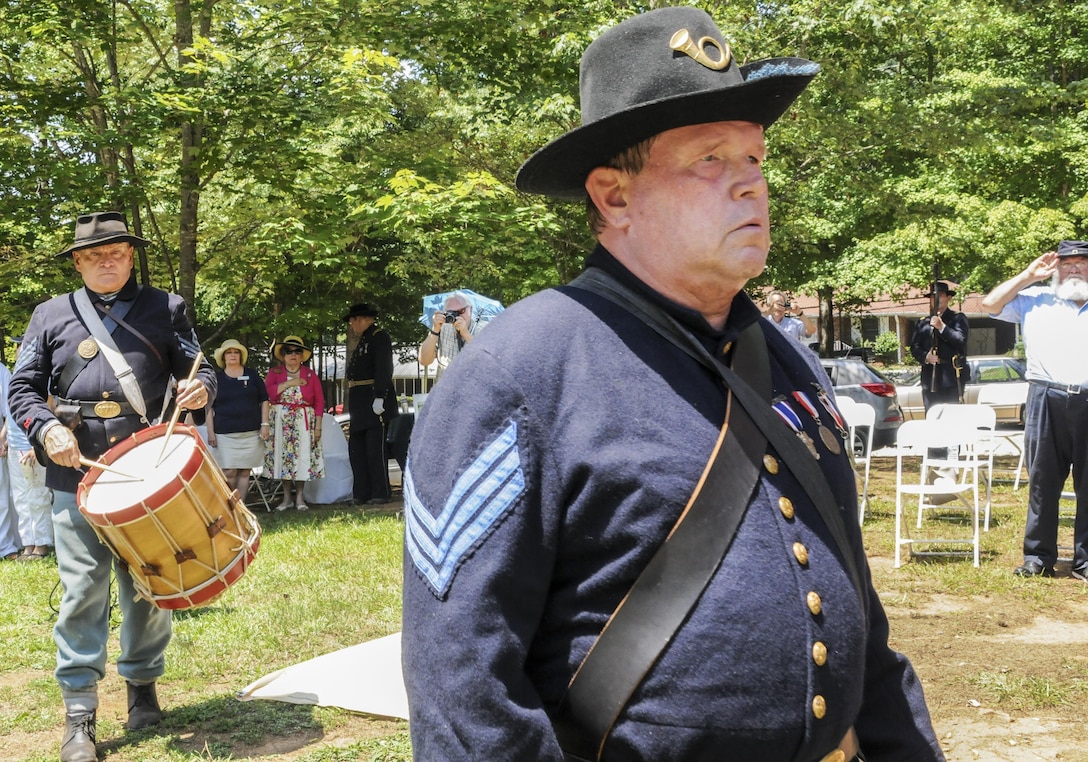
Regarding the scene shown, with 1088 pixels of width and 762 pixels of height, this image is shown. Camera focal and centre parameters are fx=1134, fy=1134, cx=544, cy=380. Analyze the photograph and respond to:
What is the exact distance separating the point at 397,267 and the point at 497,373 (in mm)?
19261

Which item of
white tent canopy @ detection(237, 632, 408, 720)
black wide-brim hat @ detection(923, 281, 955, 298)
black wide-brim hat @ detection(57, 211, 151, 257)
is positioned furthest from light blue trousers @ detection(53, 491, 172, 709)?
black wide-brim hat @ detection(923, 281, 955, 298)

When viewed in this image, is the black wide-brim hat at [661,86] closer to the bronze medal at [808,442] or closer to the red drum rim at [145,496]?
the bronze medal at [808,442]

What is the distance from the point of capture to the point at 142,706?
5285mm

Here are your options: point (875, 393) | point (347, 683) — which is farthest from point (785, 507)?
point (875, 393)

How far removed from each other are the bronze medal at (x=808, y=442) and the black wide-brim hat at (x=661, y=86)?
544 millimetres

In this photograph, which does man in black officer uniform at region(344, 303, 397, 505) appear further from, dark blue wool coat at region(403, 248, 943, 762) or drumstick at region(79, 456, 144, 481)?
dark blue wool coat at region(403, 248, 943, 762)

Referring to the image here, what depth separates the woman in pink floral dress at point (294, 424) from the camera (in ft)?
43.8

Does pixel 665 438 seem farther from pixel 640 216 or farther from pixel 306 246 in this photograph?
pixel 306 246

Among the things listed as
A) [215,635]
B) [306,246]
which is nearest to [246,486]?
[306,246]

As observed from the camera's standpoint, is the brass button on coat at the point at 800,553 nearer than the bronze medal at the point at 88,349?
Yes

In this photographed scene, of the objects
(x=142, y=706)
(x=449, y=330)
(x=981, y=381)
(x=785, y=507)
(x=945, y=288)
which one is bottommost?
(x=981, y=381)

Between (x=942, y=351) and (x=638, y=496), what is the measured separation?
40.6 feet

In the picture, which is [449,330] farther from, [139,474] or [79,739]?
[79,739]

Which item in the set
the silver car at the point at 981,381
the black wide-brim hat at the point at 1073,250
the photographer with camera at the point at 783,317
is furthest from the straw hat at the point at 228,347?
the silver car at the point at 981,381
